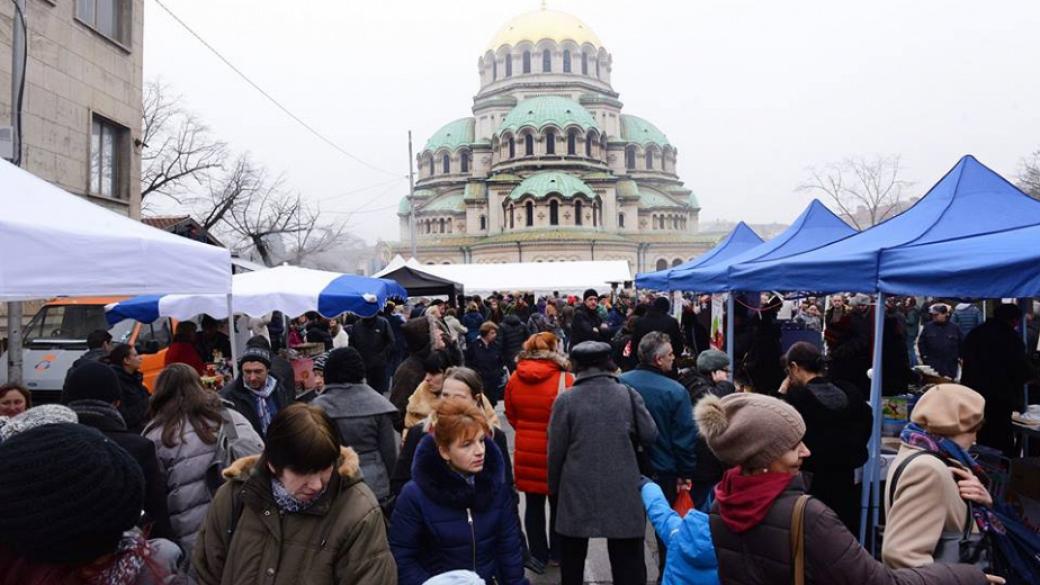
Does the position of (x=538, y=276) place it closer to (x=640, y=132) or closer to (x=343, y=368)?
(x=343, y=368)

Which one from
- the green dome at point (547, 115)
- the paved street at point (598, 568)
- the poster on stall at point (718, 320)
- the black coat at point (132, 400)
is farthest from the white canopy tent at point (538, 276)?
the green dome at point (547, 115)

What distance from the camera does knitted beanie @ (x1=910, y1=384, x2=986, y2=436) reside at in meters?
2.93

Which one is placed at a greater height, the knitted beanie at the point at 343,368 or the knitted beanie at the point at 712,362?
the knitted beanie at the point at 343,368

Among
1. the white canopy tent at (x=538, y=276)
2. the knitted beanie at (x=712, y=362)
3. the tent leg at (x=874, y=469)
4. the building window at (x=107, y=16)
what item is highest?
the building window at (x=107, y=16)

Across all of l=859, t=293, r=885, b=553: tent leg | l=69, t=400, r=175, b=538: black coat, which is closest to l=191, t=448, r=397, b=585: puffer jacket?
l=69, t=400, r=175, b=538: black coat

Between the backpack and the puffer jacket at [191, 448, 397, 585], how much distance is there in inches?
51.7

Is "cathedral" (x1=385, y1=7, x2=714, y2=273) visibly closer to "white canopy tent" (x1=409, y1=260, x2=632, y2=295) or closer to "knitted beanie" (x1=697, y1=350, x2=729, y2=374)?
"white canopy tent" (x1=409, y1=260, x2=632, y2=295)

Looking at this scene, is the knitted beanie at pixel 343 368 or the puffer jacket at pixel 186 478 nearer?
the puffer jacket at pixel 186 478

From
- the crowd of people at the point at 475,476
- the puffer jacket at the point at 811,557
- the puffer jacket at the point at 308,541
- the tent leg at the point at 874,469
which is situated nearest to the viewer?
the crowd of people at the point at 475,476

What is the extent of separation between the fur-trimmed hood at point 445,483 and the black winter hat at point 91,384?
192 cm

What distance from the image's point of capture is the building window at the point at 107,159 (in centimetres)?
1467

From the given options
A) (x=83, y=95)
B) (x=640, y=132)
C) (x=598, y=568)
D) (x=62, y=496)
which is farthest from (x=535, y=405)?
(x=640, y=132)

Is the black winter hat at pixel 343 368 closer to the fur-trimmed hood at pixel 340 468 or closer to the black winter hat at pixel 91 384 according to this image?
the black winter hat at pixel 91 384

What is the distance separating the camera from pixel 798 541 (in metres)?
2.28
